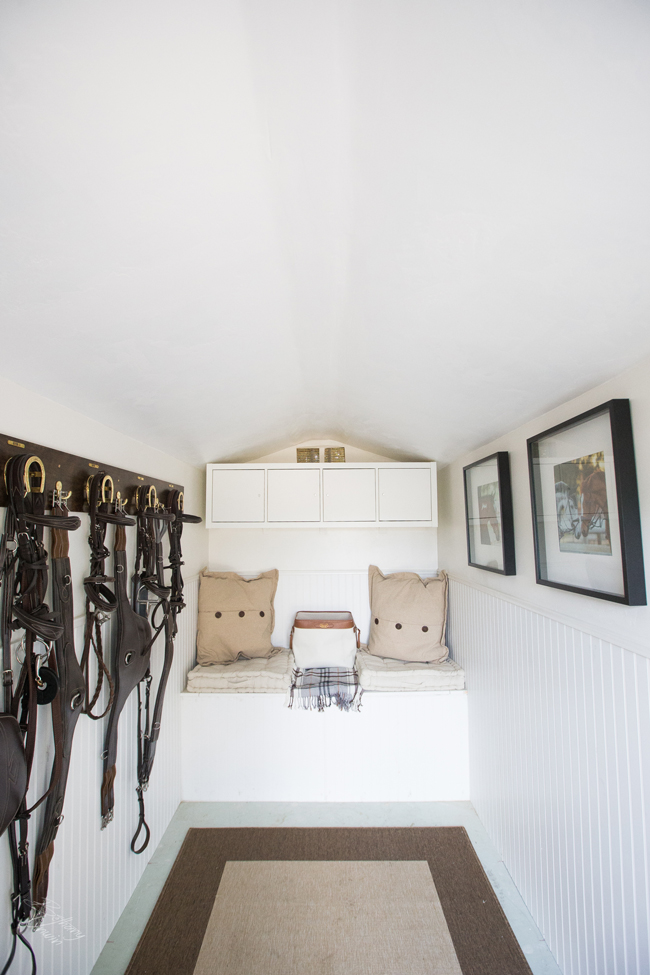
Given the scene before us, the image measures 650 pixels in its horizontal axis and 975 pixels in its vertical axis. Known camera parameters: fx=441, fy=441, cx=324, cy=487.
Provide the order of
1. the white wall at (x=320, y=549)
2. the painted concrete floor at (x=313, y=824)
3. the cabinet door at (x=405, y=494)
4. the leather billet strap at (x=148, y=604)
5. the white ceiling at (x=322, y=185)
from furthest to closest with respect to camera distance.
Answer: the white wall at (x=320, y=549), the cabinet door at (x=405, y=494), the leather billet strap at (x=148, y=604), the painted concrete floor at (x=313, y=824), the white ceiling at (x=322, y=185)

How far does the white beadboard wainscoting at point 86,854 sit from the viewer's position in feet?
4.32

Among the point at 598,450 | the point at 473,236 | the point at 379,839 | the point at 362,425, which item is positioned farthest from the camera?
the point at 362,425

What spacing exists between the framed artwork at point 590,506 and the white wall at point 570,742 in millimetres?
41

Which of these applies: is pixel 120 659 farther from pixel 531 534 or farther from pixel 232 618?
pixel 531 534

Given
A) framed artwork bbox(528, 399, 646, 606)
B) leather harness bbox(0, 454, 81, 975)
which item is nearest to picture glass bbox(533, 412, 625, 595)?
framed artwork bbox(528, 399, 646, 606)

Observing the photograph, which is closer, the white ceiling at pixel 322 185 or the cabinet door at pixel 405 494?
the white ceiling at pixel 322 185

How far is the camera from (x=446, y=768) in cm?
261

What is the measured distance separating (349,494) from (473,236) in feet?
6.93

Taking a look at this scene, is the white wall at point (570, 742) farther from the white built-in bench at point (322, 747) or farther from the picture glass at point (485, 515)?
the white built-in bench at point (322, 747)

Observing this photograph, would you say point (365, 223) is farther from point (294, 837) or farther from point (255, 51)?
point (294, 837)

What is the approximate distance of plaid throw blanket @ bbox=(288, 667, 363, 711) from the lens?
2633 millimetres

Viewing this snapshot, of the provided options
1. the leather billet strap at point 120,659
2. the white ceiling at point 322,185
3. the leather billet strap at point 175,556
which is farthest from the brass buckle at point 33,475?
the leather billet strap at point 175,556

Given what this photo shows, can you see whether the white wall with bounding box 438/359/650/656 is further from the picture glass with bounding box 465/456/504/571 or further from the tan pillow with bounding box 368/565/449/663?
the tan pillow with bounding box 368/565/449/663

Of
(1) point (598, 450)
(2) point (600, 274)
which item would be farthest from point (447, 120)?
(1) point (598, 450)
